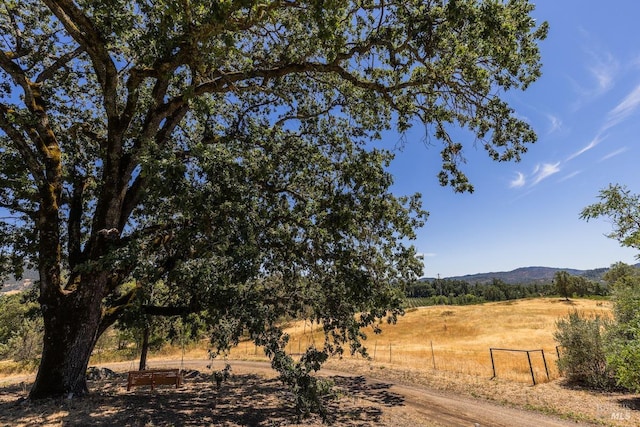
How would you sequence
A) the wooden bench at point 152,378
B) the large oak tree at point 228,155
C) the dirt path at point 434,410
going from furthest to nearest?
the wooden bench at point 152,378
the dirt path at point 434,410
the large oak tree at point 228,155

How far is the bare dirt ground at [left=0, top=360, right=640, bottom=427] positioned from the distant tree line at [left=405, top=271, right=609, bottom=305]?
15.8ft

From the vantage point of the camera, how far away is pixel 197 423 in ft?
30.2

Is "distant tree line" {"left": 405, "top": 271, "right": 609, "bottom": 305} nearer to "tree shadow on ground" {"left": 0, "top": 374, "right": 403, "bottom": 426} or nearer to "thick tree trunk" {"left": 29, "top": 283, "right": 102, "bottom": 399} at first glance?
"tree shadow on ground" {"left": 0, "top": 374, "right": 403, "bottom": 426}

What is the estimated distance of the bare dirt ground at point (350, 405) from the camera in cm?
898

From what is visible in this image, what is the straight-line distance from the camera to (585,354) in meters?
17.5

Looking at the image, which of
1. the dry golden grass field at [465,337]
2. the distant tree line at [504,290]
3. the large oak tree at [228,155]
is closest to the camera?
the large oak tree at [228,155]

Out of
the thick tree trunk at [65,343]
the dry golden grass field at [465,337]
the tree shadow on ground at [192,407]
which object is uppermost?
the thick tree trunk at [65,343]

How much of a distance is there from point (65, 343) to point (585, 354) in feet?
76.2

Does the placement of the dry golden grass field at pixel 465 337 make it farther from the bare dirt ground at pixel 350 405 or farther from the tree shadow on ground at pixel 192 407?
the tree shadow on ground at pixel 192 407

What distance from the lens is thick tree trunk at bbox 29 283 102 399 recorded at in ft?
30.6

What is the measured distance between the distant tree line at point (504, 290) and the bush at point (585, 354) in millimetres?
12049

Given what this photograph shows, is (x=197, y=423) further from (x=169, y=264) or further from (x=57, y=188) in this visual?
(x=57, y=188)

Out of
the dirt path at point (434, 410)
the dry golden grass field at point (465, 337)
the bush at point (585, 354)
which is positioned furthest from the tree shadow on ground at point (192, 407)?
the dry golden grass field at point (465, 337)

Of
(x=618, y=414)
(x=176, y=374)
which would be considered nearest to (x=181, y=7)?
(x=176, y=374)
